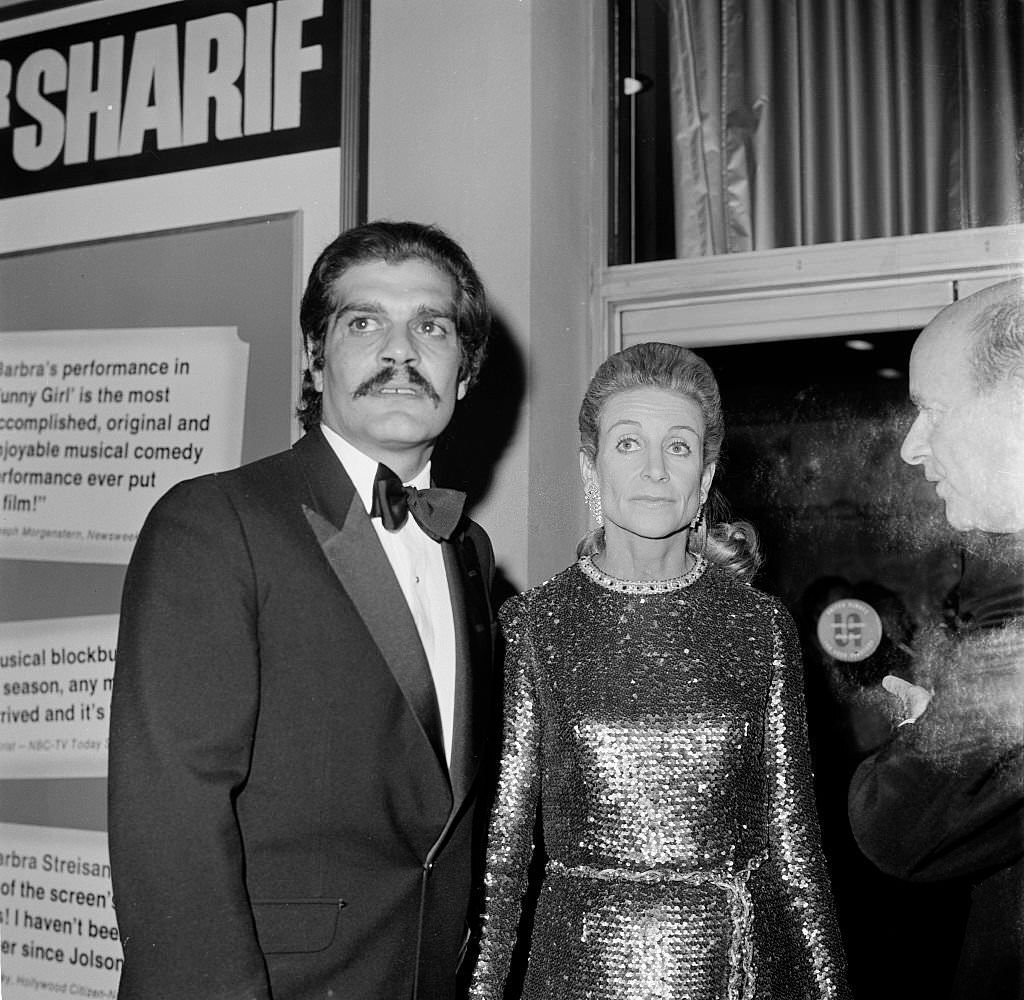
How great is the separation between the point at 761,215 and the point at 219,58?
4.79 ft

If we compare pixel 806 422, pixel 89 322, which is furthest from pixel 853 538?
pixel 89 322

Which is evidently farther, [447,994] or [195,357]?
[195,357]

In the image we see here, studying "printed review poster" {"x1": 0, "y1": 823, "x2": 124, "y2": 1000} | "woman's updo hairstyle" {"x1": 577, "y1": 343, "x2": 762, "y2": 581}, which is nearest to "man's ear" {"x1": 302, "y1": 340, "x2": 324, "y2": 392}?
"woman's updo hairstyle" {"x1": 577, "y1": 343, "x2": 762, "y2": 581}

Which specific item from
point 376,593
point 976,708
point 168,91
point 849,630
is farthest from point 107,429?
point 976,708

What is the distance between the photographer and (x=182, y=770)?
156 cm

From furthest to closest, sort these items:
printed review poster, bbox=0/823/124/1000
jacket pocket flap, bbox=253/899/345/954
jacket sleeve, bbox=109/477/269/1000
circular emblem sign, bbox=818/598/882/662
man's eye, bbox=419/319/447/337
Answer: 1. printed review poster, bbox=0/823/124/1000
2. circular emblem sign, bbox=818/598/882/662
3. man's eye, bbox=419/319/447/337
4. jacket pocket flap, bbox=253/899/345/954
5. jacket sleeve, bbox=109/477/269/1000

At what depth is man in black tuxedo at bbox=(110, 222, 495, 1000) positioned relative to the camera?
1560mm

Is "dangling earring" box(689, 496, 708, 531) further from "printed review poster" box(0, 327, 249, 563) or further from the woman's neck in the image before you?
"printed review poster" box(0, 327, 249, 563)

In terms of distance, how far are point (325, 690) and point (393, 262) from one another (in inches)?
28.3

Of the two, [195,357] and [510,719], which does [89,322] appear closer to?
[195,357]

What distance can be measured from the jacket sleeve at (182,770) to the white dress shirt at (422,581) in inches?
12.7

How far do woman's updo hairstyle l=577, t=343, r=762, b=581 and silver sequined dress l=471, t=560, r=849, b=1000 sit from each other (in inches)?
5.1

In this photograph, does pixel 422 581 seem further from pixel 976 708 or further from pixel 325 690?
pixel 976 708

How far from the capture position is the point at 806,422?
2756 millimetres
